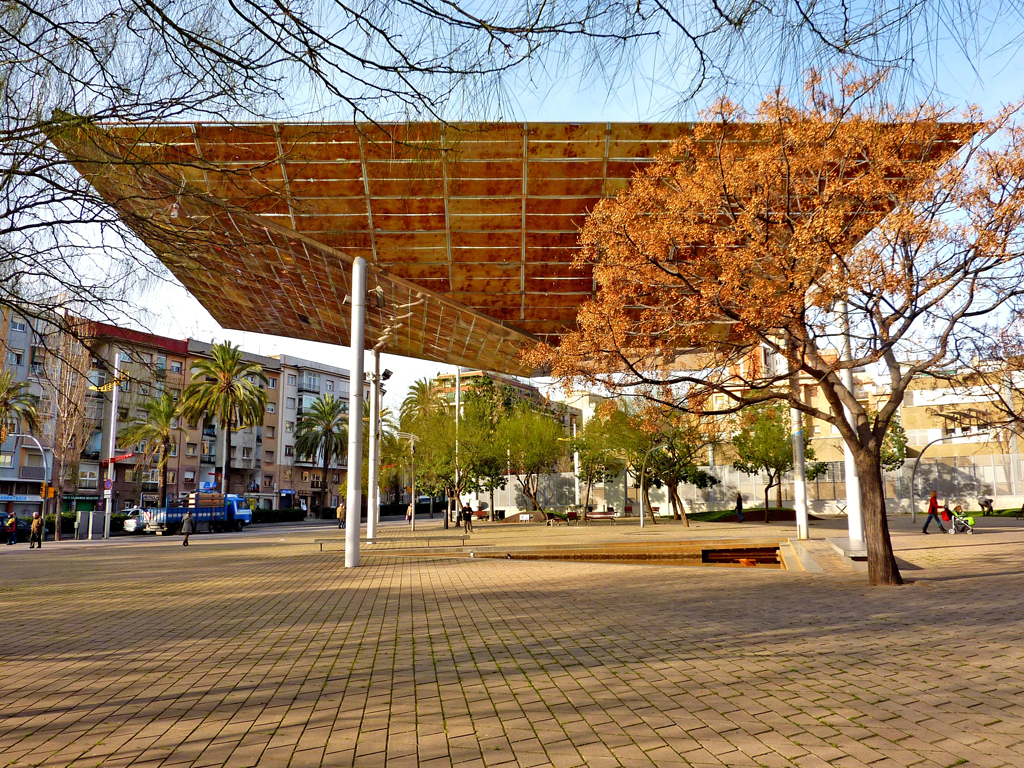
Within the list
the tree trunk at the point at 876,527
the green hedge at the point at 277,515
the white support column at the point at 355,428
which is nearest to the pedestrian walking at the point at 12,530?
the white support column at the point at 355,428

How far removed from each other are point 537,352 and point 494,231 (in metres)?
6.14

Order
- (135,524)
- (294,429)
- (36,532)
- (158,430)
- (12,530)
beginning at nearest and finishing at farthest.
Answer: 1. (36,532)
2. (12,530)
3. (135,524)
4. (158,430)
5. (294,429)

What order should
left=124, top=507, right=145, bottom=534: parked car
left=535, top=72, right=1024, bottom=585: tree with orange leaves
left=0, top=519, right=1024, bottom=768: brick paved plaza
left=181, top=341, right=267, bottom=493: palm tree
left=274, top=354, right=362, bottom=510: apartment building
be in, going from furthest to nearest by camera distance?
1. left=274, top=354, right=362, bottom=510: apartment building
2. left=181, top=341, right=267, bottom=493: palm tree
3. left=124, top=507, right=145, bottom=534: parked car
4. left=535, top=72, right=1024, bottom=585: tree with orange leaves
5. left=0, top=519, right=1024, bottom=768: brick paved plaza

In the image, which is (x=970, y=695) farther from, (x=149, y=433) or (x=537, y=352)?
(x=149, y=433)

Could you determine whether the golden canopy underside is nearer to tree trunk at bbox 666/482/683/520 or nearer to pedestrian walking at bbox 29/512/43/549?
pedestrian walking at bbox 29/512/43/549

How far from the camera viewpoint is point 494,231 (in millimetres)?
20734

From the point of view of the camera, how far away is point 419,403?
197ft

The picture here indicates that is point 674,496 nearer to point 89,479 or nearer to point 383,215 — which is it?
point 383,215

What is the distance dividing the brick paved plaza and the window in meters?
57.2

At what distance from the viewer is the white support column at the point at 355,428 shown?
17266 mm

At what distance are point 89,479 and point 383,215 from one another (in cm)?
5641

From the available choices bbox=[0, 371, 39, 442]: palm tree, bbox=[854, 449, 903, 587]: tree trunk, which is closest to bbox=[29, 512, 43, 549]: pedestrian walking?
bbox=[0, 371, 39, 442]: palm tree

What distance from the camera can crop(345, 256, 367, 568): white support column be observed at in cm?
1727

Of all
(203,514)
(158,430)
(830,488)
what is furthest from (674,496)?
(158,430)
